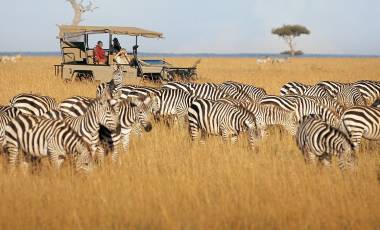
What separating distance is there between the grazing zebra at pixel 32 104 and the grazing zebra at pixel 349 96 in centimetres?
846

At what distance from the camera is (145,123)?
11883mm

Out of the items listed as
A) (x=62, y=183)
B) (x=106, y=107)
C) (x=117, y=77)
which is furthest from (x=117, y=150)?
(x=117, y=77)

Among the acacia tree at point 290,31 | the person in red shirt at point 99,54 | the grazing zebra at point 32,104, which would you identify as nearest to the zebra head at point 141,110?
the grazing zebra at point 32,104

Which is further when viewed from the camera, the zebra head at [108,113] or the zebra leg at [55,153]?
the zebra head at [108,113]

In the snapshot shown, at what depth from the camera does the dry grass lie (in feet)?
25.0

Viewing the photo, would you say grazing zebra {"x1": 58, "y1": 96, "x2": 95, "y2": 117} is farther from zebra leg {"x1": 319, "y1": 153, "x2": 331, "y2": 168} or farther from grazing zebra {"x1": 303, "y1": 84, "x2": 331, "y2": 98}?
grazing zebra {"x1": 303, "y1": 84, "x2": 331, "y2": 98}

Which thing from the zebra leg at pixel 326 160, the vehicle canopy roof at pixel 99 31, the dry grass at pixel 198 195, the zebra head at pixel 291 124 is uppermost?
the vehicle canopy roof at pixel 99 31

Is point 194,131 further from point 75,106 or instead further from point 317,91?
point 317,91

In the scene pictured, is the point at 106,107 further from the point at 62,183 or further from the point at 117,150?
the point at 62,183

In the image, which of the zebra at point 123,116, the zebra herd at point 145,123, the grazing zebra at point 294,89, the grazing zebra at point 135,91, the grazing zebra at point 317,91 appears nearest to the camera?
the zebra herd at point 145,123

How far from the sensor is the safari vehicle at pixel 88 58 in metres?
24.0

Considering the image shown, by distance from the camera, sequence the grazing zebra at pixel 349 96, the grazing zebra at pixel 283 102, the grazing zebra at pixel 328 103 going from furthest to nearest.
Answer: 1. the grazing zebra at pixel 349 96
2. the grazing zebra at pixel 283 102
3. the grazing zebra at pixel 328 103

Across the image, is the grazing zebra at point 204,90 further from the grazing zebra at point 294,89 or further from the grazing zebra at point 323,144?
the grazing zebra at point 323,144

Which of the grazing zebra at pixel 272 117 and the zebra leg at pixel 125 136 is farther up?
the grazing zebra at pixel 272 117
